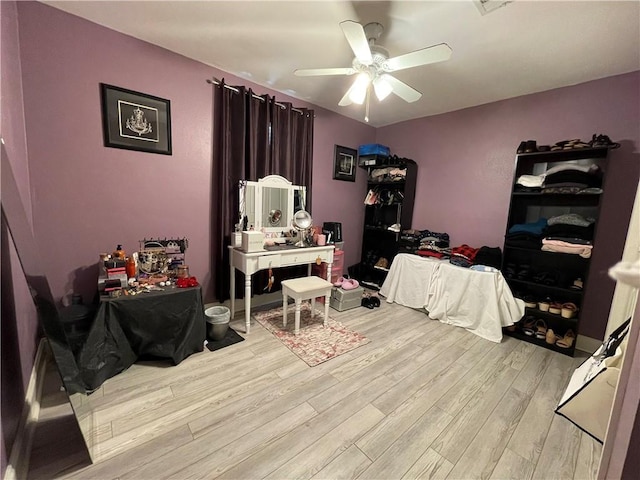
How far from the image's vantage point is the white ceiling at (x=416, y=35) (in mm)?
1619

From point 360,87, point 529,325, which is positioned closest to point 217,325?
point 360,87

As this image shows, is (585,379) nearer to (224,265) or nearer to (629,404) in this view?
(629,404)

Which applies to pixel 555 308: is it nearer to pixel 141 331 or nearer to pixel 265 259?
pixel 265 259

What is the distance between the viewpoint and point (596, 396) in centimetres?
100

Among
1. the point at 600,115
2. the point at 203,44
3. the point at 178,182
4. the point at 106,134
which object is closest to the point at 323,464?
the point at 178,182

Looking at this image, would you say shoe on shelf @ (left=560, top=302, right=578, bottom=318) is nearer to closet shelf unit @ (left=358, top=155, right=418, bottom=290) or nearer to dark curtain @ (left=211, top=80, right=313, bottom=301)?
closet shelf unit @ (left=358, top=155, right=418, bottom=290)

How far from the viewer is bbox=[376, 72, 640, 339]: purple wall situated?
2.20 meters

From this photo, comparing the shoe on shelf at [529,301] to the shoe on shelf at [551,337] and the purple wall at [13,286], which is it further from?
the purple wall at [13,286]

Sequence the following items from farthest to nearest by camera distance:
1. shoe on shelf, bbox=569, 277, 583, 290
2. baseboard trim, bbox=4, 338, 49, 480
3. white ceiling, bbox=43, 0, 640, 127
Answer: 1. shoe on shelf, bbox=569, 277, 583, 290
2. white ceiling, bbox=43, 0, 640, 127
3. baseboard trim, bbox=4, 338, 49, 480

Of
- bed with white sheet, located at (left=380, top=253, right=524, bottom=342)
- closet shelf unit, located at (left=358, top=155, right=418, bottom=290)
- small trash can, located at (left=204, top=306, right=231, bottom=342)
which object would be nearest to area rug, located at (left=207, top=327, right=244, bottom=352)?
small trash can, located at (left=204, top=306, right=231, bottom=342)

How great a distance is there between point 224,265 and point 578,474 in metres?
2.79

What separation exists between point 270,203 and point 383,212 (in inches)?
72.6

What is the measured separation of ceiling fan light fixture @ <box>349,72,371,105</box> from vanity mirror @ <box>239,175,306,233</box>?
1.18 metres

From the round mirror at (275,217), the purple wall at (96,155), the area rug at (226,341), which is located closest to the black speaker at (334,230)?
the round mirror at (275,217)
